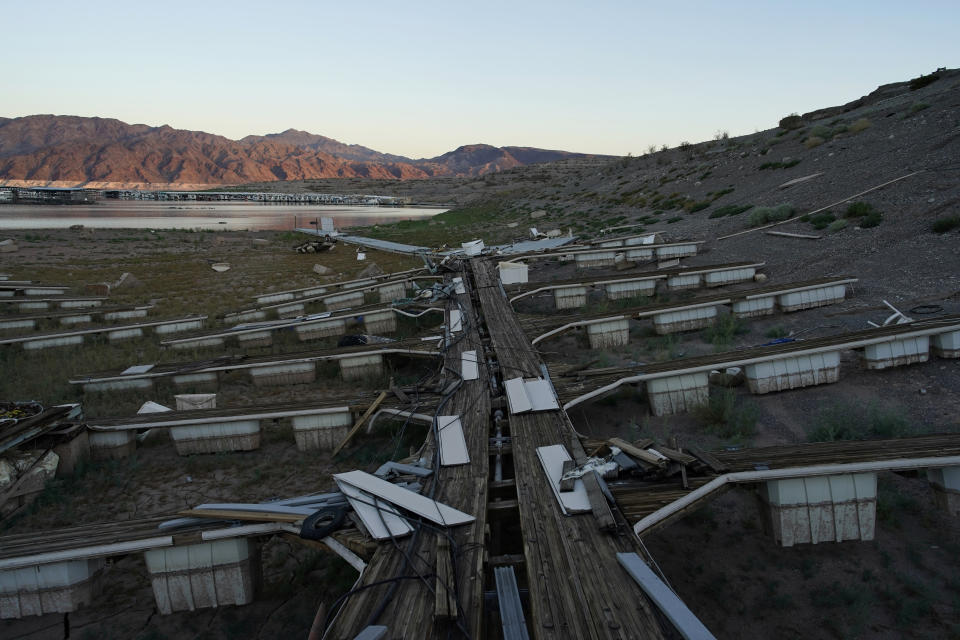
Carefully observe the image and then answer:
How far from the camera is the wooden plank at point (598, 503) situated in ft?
14.7

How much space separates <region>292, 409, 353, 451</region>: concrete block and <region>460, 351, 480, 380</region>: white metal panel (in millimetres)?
2183

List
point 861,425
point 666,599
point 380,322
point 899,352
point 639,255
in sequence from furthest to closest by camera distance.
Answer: point 639,255 < point 380,322 < point 899,352 < point 861,425 < point 666,599

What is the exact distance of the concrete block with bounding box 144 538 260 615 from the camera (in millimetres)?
5020

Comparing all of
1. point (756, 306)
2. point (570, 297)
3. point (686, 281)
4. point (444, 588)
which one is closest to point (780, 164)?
point (686, 281)

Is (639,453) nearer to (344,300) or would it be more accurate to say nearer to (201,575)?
(201,575)

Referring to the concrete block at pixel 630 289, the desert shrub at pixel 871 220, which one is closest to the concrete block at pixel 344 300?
the concrete block at pixel 630 289

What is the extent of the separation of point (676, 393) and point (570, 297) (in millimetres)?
7179

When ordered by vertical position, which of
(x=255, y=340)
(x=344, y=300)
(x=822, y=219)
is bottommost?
(x=255, y=340)

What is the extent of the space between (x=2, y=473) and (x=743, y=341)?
533 inches

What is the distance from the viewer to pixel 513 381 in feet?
27.8

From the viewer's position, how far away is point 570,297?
15344mm

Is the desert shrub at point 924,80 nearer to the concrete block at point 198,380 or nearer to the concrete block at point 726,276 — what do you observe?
the concrete block at point 726,276

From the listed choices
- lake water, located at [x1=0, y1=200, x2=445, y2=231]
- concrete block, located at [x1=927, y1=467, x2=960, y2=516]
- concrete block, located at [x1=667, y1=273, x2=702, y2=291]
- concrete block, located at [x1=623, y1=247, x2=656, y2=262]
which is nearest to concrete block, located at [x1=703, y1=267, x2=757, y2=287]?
concrete block, located at [x1=667, y1=273, x2=702, y2=291]

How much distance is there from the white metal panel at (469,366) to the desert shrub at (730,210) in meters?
Result: 20.0
